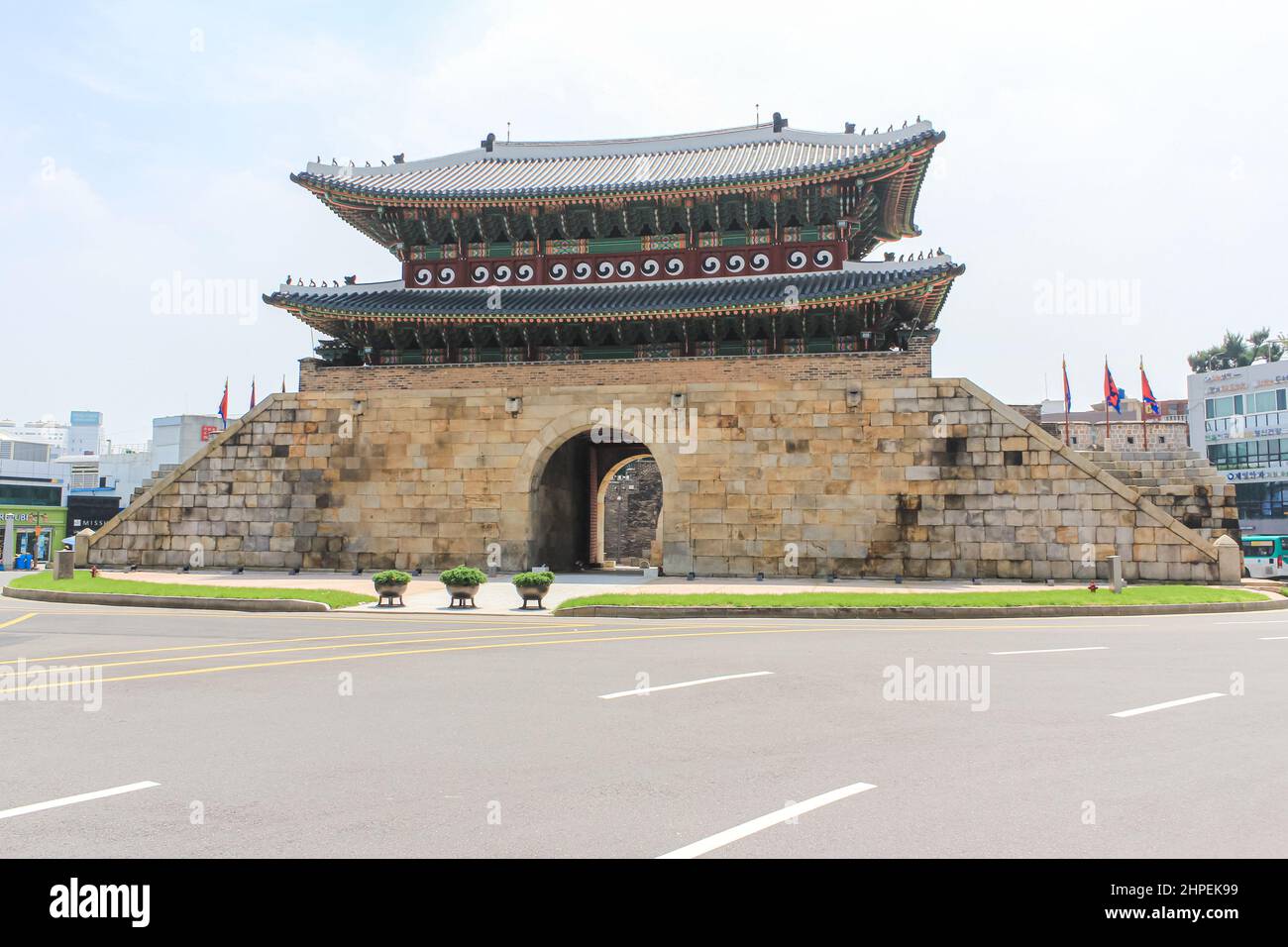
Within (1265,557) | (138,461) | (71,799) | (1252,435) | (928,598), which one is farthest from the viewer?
(138,461)

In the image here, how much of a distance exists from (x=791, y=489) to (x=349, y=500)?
1246 cm

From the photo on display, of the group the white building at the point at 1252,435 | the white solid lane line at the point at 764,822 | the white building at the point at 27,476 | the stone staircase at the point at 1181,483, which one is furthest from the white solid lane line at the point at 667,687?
the white building at the point at 27,476

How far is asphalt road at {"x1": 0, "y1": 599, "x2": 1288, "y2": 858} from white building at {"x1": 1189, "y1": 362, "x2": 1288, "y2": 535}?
154 feet

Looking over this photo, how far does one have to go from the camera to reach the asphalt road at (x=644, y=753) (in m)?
3.94

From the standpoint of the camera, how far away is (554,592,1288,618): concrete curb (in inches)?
608

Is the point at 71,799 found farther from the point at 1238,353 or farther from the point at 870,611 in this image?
the point at 1238,353

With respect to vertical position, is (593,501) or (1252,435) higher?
(1252,435)

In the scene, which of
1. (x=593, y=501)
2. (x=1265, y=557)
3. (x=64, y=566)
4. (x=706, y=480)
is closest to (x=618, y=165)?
(x=593, y=501)

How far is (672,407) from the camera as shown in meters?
23.3

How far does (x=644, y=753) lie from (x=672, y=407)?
18.2 m

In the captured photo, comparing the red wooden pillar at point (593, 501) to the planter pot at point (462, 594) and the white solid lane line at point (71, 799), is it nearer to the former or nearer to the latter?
the planter pot at point (462, 594)
